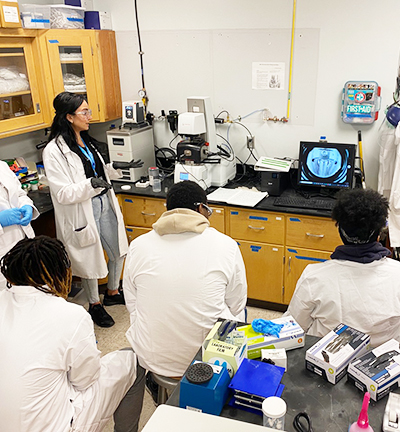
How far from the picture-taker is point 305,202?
2.89 m

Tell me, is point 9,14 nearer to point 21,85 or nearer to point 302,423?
point 21,85

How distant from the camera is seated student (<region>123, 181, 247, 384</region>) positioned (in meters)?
1.63

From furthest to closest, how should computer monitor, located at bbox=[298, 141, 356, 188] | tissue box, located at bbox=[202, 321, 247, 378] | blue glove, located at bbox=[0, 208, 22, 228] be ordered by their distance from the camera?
1. computer monitor, located at bbox=[298, 141, 356, 188]
2. blue glove, located at bbox=[0, 208, 22, 228]
3. tissue box, located at bbox=[202, 321, 247, 378]

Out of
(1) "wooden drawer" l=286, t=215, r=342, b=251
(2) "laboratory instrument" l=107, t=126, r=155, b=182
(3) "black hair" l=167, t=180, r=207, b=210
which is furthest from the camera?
(2) "laboratory instrument" l=107, t=126, r=155, b=182

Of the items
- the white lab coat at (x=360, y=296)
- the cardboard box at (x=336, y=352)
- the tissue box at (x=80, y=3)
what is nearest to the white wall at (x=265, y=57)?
the tissue box at (x=80, y=3)

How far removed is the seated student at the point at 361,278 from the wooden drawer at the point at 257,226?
125cm

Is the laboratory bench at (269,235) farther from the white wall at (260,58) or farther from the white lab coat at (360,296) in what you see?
the white lab coat at (360,296)

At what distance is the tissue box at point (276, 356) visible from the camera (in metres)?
1.34

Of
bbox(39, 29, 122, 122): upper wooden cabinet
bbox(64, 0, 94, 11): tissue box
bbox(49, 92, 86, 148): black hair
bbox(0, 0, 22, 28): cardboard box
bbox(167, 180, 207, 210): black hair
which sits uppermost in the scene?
bbox(64, 0, 94, 11): tissue box

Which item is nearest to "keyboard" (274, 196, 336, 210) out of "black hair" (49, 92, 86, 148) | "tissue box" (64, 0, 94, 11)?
"black hair" (49, 92, 86, 148)

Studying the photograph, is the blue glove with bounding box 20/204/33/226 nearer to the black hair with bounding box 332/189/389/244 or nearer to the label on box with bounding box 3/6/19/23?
the label on box with bounding box 3/6/19/23

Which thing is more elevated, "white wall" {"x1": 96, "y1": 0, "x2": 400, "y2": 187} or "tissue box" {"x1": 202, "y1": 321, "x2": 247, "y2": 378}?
"white wall" {"x1": 96, "y1": 0, "x2": 400, "y2": 187}

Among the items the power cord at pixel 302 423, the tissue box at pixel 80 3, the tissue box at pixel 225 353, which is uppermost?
the tissue box at pixel 80 3

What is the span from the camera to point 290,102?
3248 mm
